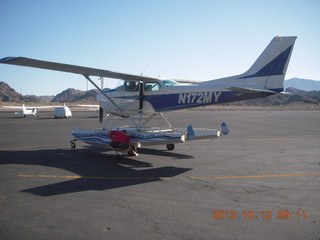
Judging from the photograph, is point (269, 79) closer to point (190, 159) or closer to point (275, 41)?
point (275, 41)

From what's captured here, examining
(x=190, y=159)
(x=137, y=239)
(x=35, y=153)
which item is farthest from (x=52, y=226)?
(x=35, y=153)

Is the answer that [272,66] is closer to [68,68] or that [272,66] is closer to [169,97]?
[169,97]

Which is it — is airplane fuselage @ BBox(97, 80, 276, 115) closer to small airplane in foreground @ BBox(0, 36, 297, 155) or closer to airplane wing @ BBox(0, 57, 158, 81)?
small airplane in foreground @ BBox(0, 36, 297, 155)

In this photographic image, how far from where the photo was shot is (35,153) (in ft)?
34.9

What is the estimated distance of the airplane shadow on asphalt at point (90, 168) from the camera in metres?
6.24

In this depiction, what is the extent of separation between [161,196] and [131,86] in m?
7.23

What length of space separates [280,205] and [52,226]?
3.87 meters

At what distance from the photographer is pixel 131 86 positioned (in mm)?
12016

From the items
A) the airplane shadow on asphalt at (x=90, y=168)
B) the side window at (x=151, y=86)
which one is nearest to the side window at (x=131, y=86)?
the side window at (x=151, y=86)

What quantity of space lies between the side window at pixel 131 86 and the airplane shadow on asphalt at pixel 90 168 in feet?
8.78
